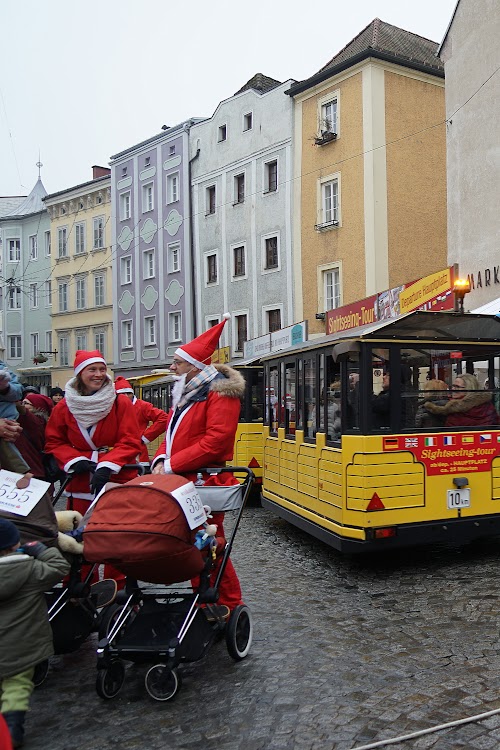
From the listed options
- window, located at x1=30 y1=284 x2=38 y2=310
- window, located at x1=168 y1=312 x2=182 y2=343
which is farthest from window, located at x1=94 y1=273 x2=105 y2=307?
window, located at x1=30 y1=284 x2=38 y2=310

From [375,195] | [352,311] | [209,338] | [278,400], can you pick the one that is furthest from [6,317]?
[209,338]

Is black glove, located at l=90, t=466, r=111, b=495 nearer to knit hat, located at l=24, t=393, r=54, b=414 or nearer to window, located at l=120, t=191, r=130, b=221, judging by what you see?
knit hat, located at l=24, t=393, r=54, b=414

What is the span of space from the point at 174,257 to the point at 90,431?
1215 inches

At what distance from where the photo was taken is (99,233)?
4141cm

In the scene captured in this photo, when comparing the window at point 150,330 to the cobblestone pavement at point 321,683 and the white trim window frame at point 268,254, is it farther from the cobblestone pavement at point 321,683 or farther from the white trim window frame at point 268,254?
the cobblestone pavement at point 321,683

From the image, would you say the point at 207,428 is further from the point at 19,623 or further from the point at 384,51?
the point at 384,51

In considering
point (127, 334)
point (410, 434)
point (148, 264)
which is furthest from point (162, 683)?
point (127, 334)

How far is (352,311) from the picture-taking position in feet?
60.6

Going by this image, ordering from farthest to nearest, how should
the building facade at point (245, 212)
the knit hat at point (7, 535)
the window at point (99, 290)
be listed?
1. the window at point (99, 290)
2. the building facade at point (245, 212)
3. the knit hat at point (7, 535)

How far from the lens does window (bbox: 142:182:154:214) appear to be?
37.0 metres

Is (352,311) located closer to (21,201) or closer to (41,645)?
(41,645)

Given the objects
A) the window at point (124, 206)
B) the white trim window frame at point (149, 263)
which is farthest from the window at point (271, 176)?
the window at point (124, 206)

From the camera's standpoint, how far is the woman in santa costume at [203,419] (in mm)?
5000

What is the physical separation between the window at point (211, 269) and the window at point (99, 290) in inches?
387
